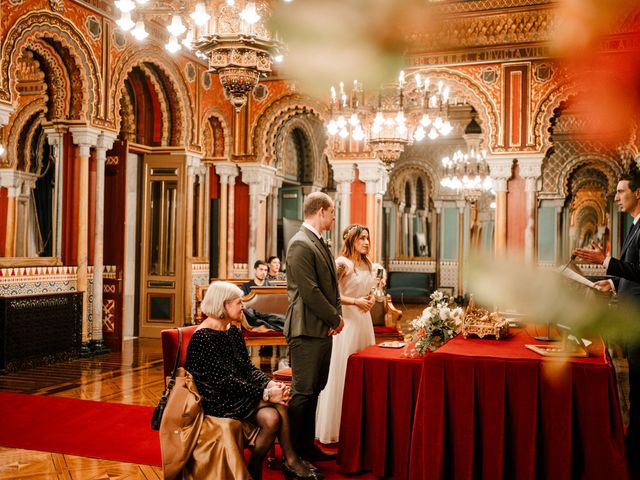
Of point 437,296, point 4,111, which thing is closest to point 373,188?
point 4,111

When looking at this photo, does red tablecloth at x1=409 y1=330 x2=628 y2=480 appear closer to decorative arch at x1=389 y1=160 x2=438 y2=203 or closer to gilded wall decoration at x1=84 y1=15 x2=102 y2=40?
gilded wall decoration at x1=84 y1=15 x2=102 y2=40

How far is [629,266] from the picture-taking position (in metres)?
2.08

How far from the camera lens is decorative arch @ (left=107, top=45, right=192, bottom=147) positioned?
858 cm

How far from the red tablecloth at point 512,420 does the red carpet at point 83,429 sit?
712 millimetres

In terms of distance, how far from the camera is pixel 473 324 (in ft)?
12.5

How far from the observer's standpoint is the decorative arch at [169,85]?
8.58m

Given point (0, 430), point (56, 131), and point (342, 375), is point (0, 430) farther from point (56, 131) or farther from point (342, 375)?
point (56, 131)

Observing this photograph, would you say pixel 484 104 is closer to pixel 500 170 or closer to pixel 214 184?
pixel 500 170

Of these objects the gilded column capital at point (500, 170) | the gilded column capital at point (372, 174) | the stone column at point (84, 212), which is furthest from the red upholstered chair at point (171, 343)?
the gilded column capital at point (372, 174)

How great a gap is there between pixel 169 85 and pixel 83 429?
641 centimetres

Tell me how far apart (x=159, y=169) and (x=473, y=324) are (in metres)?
7.22

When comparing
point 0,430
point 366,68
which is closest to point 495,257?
point 366,68

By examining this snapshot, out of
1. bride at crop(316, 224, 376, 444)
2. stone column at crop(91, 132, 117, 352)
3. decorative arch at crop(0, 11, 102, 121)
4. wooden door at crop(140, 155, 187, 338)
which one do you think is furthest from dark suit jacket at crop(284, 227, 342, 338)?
wooden door at crop(140, 155, 187, 338)

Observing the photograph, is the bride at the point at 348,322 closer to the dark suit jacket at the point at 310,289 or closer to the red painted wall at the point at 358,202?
the dark suit jacket at the point at 310,289
